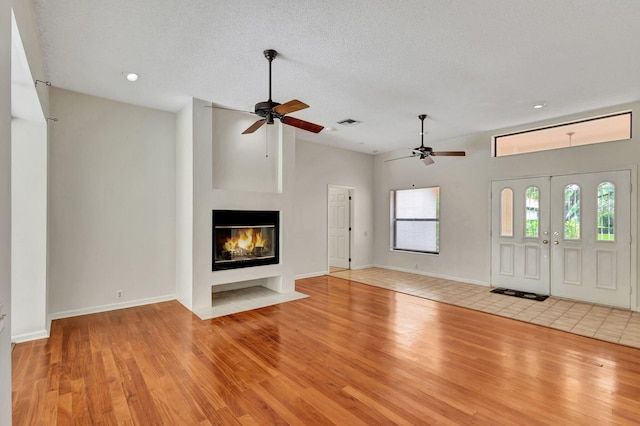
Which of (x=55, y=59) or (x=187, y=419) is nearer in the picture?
(x=187, y=419)

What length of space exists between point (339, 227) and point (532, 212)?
166 inches

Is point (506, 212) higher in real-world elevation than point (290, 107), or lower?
lower

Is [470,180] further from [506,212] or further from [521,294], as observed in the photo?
[521,294]

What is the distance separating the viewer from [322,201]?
7320 mm

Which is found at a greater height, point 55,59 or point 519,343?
point 55,59

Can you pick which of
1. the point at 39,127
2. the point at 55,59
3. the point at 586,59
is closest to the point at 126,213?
the point at 39,127

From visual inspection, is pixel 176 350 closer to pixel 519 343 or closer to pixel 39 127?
pixel 39 127

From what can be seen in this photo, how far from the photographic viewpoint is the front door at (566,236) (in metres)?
4.78

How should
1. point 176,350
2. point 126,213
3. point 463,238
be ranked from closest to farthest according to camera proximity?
point 176,350
point 126,213
point 463,238

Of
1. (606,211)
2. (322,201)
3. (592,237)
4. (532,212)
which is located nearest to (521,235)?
(532,212)

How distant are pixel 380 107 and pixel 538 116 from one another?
270 centimetres

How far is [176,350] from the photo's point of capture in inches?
130

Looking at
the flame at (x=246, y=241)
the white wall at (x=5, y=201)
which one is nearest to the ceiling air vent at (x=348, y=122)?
the flame at (x=246, y=241)

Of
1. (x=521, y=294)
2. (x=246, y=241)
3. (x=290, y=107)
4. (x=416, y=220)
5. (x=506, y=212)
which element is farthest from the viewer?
(x=416, y=220)
